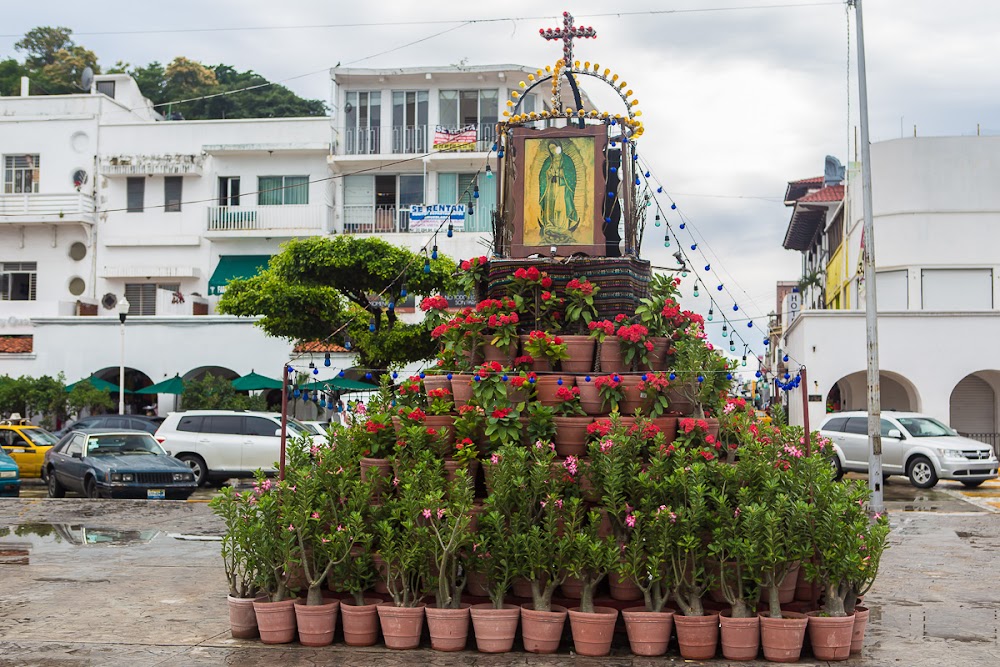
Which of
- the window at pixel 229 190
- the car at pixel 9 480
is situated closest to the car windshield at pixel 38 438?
the car at pixel 9 480

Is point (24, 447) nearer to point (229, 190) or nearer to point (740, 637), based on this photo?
point (229, 190)

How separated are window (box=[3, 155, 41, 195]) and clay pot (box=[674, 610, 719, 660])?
36.0 meters

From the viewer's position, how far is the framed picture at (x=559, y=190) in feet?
35.6

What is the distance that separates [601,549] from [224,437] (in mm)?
16980

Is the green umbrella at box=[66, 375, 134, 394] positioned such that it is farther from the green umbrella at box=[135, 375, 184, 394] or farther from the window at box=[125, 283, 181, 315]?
the window at box=[125, 283, 181, 315]

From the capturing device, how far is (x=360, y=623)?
844cm

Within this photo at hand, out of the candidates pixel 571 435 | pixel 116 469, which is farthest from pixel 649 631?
pixel 116 469

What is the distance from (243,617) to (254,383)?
24.0m

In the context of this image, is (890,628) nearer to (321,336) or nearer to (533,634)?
(533,634)

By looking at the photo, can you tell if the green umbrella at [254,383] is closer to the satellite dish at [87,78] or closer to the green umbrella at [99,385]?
the green umbrella at [99,385]

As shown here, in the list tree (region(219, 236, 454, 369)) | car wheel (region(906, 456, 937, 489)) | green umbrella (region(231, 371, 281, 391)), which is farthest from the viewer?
green umbrella (region(231, 371, 281, 391))

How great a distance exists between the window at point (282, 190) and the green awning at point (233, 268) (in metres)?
1.95

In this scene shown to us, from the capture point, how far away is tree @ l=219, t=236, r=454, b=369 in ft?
84.4

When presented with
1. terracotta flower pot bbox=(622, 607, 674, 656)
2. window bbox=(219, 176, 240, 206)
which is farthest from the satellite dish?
terracotta flower pot bbox=(622, 607, 674, 656)
